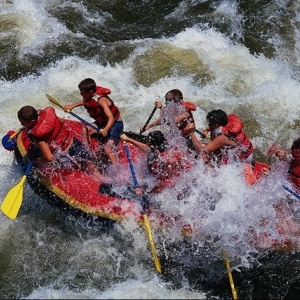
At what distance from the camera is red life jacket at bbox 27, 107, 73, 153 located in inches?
238

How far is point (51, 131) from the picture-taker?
6.18 m

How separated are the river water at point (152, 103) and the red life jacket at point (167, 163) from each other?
187 mm

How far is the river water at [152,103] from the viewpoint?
237 inches

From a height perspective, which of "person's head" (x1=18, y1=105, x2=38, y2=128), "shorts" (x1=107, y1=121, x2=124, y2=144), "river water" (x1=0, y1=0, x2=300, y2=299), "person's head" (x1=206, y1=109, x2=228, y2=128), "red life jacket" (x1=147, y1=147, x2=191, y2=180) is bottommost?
"river water" (x1=0, y1=0, x2=300, y2=299)

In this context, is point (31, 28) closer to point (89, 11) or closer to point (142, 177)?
point (89, 11)

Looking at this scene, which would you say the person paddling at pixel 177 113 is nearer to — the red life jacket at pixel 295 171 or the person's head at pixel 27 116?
the red life jacket at pixel 295 171

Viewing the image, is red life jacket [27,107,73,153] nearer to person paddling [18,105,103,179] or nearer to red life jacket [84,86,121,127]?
person paddling [18,105,103,179]

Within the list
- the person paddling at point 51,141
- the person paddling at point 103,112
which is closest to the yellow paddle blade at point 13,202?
the person paddling at point 51,141

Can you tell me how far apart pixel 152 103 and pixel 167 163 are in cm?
275

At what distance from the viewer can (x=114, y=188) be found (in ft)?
20.5

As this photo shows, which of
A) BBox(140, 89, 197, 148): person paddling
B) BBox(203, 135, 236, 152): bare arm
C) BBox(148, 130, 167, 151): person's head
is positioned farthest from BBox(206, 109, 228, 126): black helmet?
BBox(148, 130, 167, 151): person's head

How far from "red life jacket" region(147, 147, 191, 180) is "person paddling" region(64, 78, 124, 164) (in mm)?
757

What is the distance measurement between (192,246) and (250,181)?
1023 millimetres

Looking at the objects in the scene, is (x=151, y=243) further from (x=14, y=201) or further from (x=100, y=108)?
(x=100, y=108)
